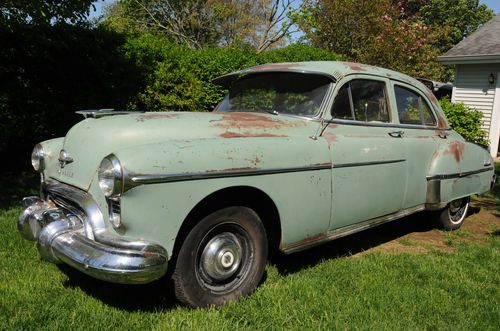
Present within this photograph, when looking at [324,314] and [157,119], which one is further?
[157,119]

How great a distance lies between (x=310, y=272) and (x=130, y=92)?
5.28 m

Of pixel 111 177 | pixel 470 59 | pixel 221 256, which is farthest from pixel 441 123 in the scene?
pixel 470 59

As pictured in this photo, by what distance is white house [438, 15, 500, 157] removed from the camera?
497 inches

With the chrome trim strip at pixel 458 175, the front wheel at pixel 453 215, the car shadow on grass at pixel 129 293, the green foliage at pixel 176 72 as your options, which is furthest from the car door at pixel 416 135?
the green foliage at pixel 176 72

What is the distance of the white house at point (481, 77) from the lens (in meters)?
12.6

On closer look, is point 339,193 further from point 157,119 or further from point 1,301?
point 1,301

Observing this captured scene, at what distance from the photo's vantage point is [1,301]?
3.14 meters

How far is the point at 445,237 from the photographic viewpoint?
5.41m

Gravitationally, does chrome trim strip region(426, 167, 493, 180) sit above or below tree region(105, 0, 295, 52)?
below

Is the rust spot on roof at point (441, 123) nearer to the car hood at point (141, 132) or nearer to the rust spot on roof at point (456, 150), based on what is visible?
the rust spot on roof at point (456, 150)

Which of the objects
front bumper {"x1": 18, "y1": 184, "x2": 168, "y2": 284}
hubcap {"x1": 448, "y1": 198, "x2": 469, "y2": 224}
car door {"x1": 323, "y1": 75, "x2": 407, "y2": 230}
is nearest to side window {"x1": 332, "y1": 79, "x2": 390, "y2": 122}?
car door {"x1": 323, "y1": 75, "x2": 407, "y2": 230}

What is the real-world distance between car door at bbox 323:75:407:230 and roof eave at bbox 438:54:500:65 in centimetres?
930

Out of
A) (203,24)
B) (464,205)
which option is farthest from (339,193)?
(203,24)

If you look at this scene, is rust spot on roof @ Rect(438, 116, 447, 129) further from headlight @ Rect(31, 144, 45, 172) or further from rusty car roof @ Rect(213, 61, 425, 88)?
headlight @ Rect(31, 144, 45, 172)
